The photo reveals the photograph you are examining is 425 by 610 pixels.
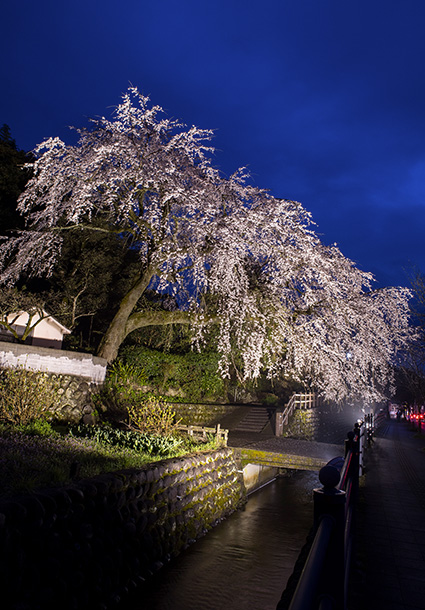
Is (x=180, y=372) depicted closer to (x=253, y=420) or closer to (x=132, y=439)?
(x=253, y=420)

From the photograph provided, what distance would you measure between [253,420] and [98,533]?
12418 millimetres

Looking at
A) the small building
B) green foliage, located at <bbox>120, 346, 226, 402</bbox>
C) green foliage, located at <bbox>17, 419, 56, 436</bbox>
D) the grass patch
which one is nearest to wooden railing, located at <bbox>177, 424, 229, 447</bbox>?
the grass patch

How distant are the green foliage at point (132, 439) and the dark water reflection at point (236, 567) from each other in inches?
87.8

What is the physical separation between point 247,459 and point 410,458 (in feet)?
17.3

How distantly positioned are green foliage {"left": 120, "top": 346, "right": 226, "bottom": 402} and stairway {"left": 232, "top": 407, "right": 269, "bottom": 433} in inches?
91.3

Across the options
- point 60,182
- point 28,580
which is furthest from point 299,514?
point 60,182

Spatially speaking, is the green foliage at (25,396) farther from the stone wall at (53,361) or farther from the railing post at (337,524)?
the railing post at (337,524)

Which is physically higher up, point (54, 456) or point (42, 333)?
point (42, 333)

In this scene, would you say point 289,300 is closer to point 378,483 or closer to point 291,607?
point 378,483

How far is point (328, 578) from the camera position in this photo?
158cm

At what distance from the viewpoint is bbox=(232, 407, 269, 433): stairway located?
1669 centimetres

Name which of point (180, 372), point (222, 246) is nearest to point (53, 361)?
point (222, 246)

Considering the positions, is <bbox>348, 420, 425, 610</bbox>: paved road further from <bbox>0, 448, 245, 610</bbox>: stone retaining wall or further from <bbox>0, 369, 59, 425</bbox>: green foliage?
<bbox>0, 369, 59, 425</bbox>: green foliage

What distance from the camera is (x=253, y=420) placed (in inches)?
689
